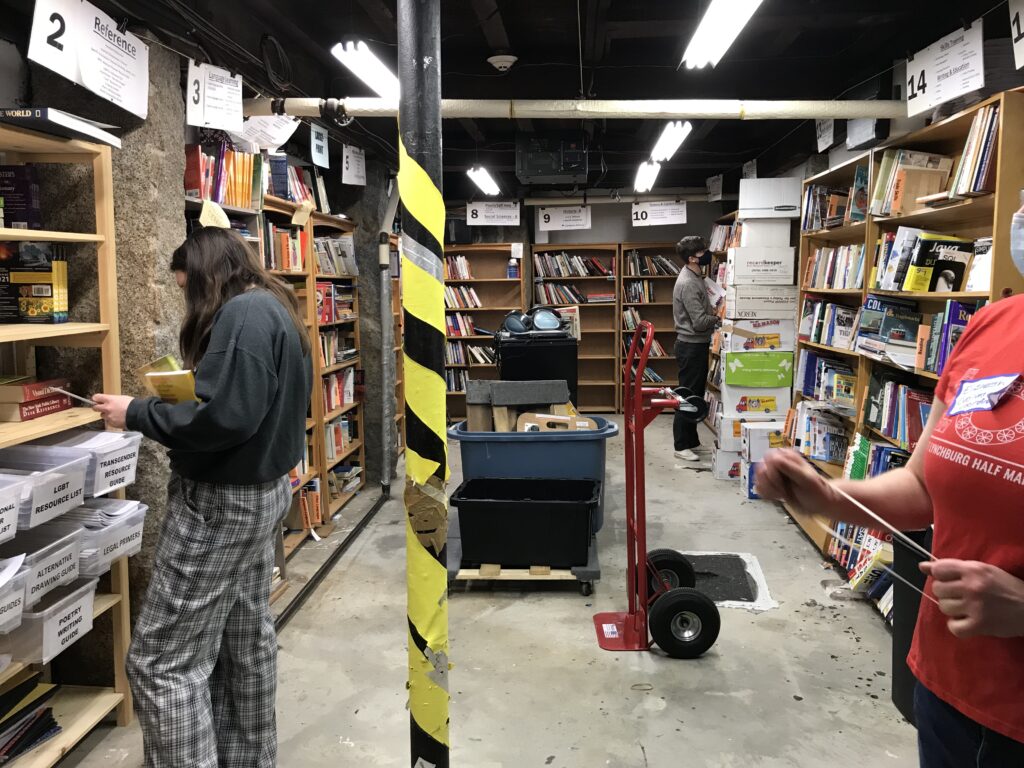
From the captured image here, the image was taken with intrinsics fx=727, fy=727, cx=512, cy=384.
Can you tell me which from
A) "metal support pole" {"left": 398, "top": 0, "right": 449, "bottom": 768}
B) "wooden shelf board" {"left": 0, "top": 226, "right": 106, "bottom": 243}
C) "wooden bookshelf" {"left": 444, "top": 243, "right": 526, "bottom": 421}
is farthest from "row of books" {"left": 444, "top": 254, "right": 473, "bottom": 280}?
"metal support pole" {"left": 398, "top": 0, "right": 449, "bottom": 768}

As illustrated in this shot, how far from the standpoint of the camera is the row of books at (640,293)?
8.79 meters

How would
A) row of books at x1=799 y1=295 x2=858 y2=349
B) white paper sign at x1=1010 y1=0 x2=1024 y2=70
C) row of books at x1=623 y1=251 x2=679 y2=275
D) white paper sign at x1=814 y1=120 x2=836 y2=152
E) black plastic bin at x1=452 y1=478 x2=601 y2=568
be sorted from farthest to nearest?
row of books at x1=623 y1=251 x2=679 y2=275
white paper sign at x1=814 y1=120 x2=836 y2=152
row of books at x1=799 y1=295 x2=858 y2=349
black plastic bin at x1=452 y1=478 x2=601 y2=568
white paper sign at x1=1010 y1=0 x2=1024 y2=70

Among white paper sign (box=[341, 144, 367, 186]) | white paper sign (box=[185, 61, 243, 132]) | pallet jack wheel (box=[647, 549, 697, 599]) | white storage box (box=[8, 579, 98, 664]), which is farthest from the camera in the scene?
white paper sign (box=[341, 144, 367, 186])

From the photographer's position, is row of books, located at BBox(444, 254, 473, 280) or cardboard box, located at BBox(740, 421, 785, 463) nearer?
cardboard box, located at BBox(740, 421, 785, 463)

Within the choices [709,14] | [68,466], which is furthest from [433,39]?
[709,14]

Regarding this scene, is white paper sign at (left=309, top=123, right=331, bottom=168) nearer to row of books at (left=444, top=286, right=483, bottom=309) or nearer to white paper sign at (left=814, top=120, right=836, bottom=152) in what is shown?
white paper sign at (left=814, top=120, right=836, bottom=152)

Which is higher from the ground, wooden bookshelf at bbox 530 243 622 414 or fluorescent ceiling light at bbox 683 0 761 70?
fluorescent ceiling light at bbox 683 0 761 70

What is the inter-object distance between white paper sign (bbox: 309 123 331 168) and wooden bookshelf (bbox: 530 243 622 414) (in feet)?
15.6

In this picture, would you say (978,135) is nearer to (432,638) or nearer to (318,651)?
(432,638)

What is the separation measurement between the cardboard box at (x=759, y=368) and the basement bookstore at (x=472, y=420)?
0.02m

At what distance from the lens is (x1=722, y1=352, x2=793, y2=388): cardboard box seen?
217 inches

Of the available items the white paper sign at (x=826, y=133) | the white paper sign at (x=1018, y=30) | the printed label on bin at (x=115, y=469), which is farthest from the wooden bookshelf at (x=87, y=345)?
the white paper sign at (x=826, y=133)

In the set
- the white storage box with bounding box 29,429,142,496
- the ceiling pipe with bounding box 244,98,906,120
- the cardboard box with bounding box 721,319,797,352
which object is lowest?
the white storage box with bounding box 29,429,142,496

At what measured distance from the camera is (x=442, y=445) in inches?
60.1
